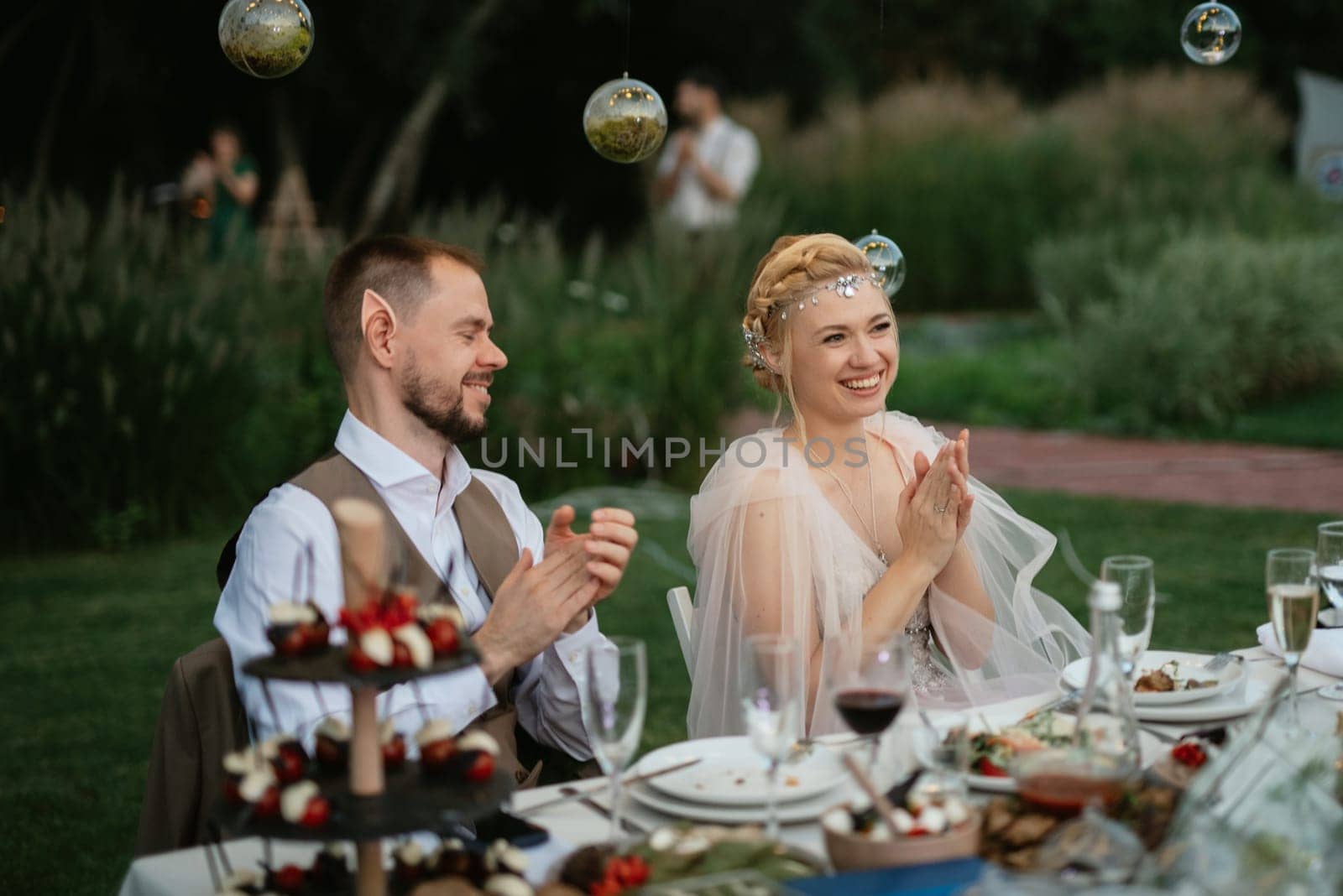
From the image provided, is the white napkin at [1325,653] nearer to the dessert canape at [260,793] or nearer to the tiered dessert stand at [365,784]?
the tiered dessert stand at [365,784]

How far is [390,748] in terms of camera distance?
180 centimetres

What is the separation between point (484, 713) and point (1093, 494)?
21.8ft

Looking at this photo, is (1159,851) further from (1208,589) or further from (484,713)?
(1208,589)

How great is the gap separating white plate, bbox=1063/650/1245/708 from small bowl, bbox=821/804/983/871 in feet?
2.52

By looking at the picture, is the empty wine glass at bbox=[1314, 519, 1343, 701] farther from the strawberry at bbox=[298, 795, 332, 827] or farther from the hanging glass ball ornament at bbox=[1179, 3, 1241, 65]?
the hanging glass ball ornament at bbox=[1179, 3, 1241, 65]

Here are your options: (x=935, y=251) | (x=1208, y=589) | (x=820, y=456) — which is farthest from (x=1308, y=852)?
(x=935, y=251)

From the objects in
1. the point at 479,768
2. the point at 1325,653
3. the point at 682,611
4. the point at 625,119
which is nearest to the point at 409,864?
the point at 479,768

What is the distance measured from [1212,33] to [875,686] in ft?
10.7

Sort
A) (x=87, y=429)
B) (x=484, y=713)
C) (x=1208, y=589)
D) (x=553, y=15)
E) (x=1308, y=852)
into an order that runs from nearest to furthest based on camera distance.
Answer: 1. (x=1308, y=852)
2. (x=484, y=713)
3. (x=1208, y=589)
4. (x=87, y=429)
5. (x=553, y=15)

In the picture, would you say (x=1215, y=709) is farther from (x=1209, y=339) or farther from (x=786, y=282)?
(x=1209, y=339)

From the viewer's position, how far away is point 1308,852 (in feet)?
5.44

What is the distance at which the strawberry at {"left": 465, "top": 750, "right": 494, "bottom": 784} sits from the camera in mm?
1750

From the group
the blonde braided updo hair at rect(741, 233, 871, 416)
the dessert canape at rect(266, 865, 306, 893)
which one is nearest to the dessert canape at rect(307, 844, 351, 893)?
the dessert canape at rect(266, 865, 306, 893)

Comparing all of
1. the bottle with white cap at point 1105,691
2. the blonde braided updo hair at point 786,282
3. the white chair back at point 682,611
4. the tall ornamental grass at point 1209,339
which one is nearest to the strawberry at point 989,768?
the bottle with white cap at point 1105,691
